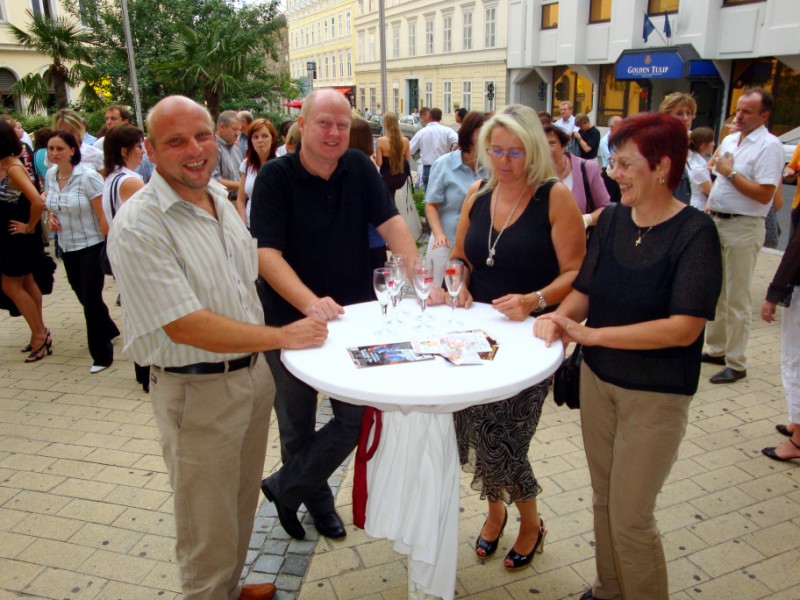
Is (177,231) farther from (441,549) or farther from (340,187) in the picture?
(441,549)

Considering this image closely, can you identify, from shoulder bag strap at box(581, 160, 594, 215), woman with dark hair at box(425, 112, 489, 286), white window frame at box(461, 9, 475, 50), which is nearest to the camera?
shoulder bag strap at box(581, 160, 594, 215)

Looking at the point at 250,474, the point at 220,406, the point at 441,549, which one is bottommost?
the point at 441,549

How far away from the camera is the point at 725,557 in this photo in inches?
104

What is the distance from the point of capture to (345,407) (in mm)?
2635

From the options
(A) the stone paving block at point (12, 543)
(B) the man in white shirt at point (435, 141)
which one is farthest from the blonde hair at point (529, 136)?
(B) the man in white shirt at point (435, 141)

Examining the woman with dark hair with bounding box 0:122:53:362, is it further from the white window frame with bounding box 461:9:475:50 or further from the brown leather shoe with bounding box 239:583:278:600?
the white window frame with bounding box 461:9:475:50

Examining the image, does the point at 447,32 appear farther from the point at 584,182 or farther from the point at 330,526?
the point at 330,526

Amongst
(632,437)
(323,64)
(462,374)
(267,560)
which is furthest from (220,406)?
(323,64)

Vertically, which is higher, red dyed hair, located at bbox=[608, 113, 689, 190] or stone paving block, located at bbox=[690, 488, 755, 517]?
red dyed hair, located at bbox=[608, 113, 689, 190]

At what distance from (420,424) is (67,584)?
5.81ft

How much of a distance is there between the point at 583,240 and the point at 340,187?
1.08 m

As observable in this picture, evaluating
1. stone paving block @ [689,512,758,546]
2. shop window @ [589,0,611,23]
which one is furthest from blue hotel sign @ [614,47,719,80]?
stone paving block @ [689,512,758,546]

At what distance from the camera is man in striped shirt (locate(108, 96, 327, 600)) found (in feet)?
5.95

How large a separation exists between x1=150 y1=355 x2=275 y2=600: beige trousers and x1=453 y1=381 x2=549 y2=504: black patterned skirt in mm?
908
